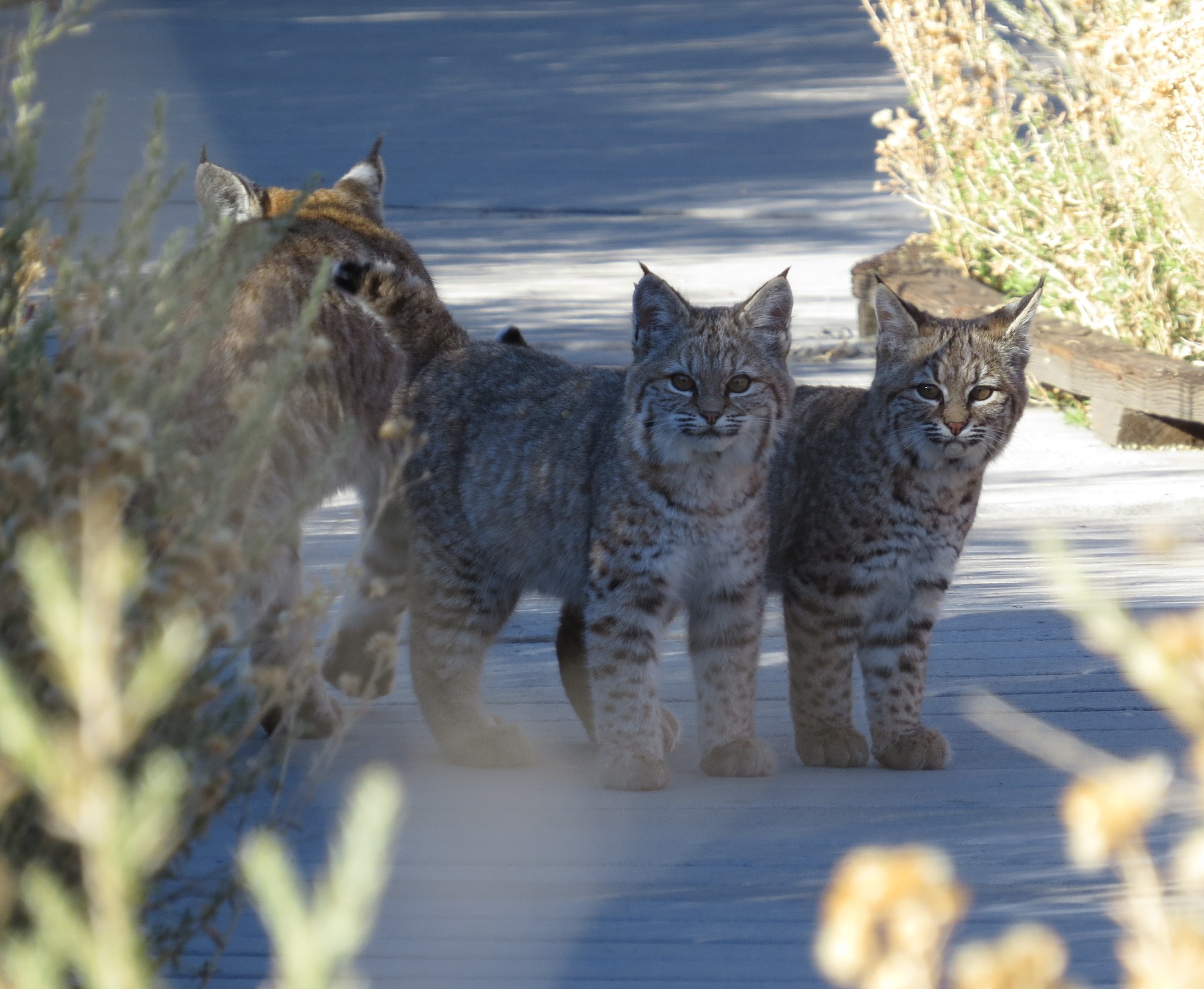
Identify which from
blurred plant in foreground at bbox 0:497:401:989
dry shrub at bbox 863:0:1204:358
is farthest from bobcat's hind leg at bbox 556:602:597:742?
dry shrub at bbox 863:0:1204:358

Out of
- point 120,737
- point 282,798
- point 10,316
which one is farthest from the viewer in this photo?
point 282,798

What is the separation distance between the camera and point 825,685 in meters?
3.81

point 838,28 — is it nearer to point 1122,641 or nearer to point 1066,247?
point 1066,247

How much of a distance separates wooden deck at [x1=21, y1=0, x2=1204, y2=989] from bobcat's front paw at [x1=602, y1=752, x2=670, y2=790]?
0.13 ft

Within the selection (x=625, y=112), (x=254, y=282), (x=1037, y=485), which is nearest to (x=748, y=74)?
(x=625, y=112)

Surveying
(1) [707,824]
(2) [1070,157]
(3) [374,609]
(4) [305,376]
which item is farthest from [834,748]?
(2) [1070,157]

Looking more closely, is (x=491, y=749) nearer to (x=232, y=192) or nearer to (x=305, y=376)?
(x=305, y=376)

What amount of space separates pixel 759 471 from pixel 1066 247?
440 centimetres

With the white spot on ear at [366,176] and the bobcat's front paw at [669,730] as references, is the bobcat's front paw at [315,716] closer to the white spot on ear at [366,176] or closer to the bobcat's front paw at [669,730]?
the bobcat's front paw at [669,730]

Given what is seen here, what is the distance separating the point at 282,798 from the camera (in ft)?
11.3

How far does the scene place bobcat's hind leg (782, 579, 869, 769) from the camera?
379 centimetres

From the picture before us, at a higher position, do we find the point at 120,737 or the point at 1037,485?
the point at 120,737

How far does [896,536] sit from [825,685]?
0.38 m

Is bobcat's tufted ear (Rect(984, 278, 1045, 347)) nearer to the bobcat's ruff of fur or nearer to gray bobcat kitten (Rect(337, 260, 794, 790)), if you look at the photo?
the bobcat's ruff of fur
